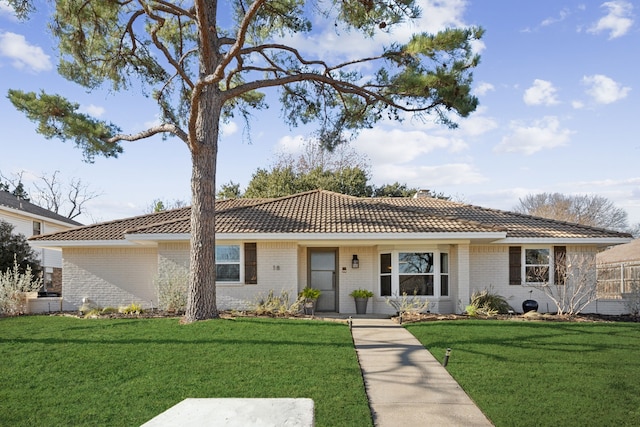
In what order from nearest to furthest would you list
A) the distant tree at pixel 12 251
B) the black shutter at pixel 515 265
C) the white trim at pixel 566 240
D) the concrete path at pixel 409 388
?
1. the concrete path at pixel 409 388
2. the white trim at pixel 566 240
3. the black shutter at pixel 515 265
4. the distant tree at pixel 12 251

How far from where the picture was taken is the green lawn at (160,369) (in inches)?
271

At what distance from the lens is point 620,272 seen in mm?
26656

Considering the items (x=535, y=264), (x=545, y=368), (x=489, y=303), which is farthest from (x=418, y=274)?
(x=545, y=368)

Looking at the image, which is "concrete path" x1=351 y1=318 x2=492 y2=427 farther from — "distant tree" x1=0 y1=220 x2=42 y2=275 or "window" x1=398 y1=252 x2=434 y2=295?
"distant tree" x1=0 y1=220 x2=42 y2=275

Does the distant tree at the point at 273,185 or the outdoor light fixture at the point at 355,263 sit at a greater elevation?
the distant tree at the point at 273,185

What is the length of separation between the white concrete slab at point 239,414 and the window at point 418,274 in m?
14.1

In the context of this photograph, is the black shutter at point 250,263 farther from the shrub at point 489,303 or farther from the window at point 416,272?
the shrub at point 489,303

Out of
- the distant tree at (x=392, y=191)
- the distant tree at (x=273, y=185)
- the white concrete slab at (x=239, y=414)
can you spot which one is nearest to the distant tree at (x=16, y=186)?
the distant tree at (x=273, y=185)

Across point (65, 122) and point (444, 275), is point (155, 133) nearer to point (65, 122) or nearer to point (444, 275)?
point (65, 122)

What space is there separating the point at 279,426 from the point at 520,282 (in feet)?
53.9

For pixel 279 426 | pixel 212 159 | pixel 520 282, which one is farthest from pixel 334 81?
pixel 279 426

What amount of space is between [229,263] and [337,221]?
392 cm

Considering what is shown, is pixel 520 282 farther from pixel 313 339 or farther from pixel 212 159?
pixel 212 159

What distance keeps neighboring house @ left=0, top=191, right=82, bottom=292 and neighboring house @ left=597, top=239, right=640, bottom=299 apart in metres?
27.8
